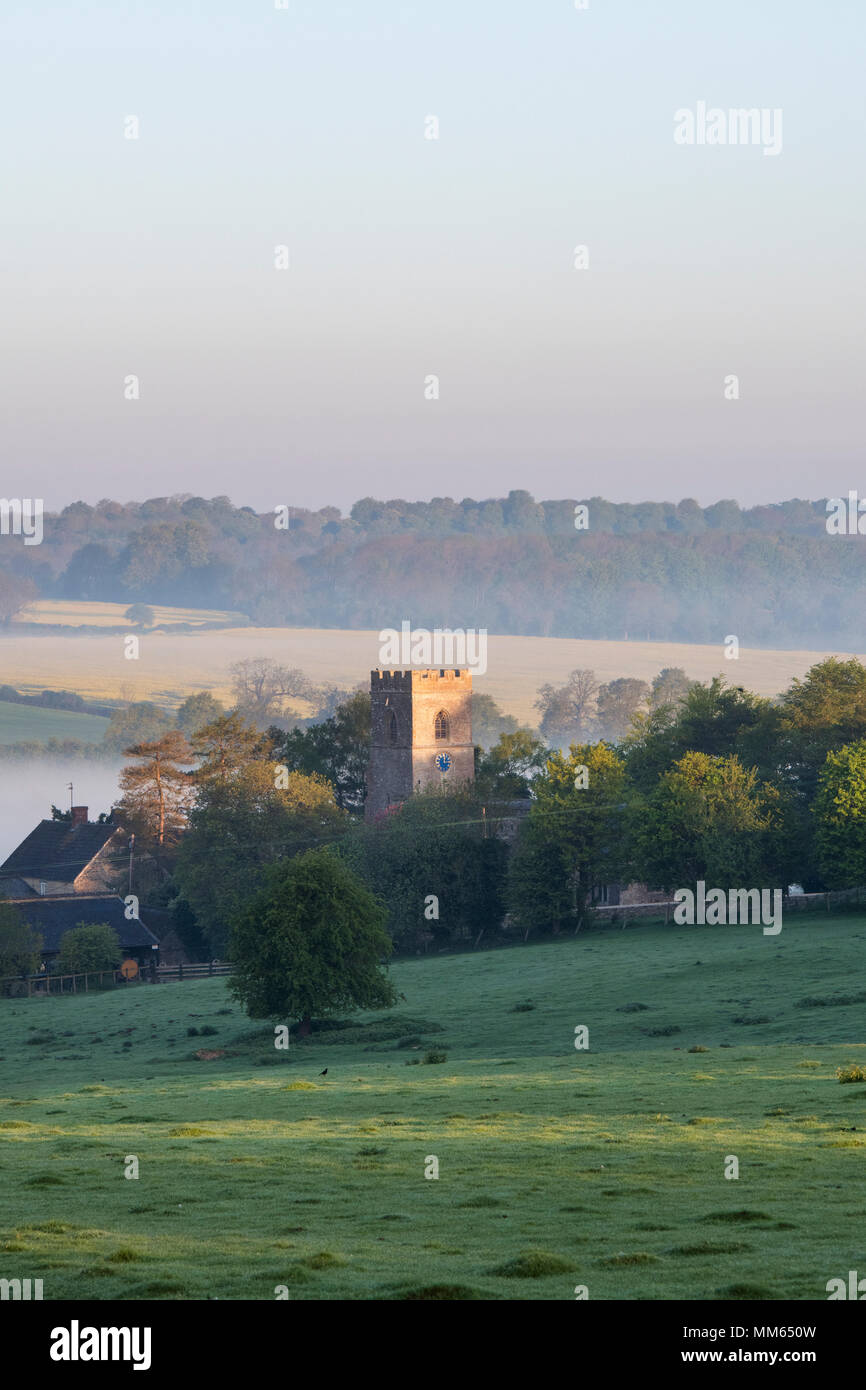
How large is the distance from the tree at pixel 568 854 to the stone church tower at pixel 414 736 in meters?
25.6

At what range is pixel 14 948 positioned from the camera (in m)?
86.5

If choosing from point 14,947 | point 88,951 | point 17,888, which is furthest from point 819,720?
point 17,888

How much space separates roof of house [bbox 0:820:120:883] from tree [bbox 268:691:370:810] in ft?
47.8

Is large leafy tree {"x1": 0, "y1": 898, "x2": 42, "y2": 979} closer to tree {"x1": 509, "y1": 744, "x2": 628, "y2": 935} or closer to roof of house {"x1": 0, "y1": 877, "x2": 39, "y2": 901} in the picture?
roof of house {"x1": 0, "y1": 877, "x2": 39, "y2": 901}

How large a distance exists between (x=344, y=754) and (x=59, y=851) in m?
21.7

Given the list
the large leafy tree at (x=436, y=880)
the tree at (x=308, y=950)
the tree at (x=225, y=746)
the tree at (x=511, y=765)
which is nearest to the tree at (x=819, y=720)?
the large leafy tree at (x=436, y=880)

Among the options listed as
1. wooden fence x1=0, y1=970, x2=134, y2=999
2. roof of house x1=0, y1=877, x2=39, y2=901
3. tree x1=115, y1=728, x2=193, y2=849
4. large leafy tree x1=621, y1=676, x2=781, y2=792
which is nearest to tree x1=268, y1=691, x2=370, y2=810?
tree x1=115, y1=728, x2=193, y2=849

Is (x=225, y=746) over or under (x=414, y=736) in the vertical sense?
under

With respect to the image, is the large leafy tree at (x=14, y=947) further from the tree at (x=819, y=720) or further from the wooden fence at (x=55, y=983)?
the tree at (x=819, y=720)

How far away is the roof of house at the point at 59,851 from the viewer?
376 feet

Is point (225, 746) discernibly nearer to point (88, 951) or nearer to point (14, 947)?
point (88, 951)

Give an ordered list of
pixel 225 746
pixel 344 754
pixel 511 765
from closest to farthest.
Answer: pixel 225 746 < pixel 511 765 < pixel 344 754

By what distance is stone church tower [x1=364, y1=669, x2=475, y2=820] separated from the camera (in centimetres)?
11975
